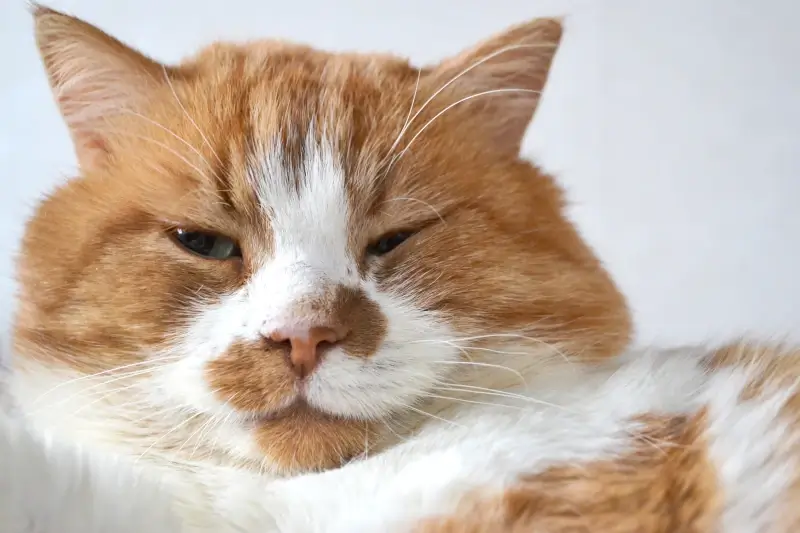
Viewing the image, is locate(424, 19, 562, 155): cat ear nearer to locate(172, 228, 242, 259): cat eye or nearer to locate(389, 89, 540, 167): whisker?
locate(389, 89, 540, 167): whisker

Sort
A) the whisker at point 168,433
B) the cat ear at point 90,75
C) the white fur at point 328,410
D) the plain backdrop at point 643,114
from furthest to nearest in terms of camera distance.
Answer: the plain backdrop at point 643,114, the cat ear at point 90,75, the whisker at point 168,433, the white fur at point 328,410

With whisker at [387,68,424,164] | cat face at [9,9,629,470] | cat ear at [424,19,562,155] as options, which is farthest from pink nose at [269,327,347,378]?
cat ear at [424,19,562,155]

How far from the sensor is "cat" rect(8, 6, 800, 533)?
61 cm

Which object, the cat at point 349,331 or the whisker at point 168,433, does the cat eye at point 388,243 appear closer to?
the cat at point 349,331

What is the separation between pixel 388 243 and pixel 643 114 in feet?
1.65

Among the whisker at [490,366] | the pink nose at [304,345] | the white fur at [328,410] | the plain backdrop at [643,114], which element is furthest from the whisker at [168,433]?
the plain backdrop at [643,114]

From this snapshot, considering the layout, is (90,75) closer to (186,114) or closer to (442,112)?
(186,114)

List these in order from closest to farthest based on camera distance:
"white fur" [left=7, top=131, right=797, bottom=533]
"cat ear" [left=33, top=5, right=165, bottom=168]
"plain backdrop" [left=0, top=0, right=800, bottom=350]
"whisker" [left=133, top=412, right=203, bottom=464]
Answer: "white fur" [left=7, top=131, right=797, bottom=533], "whisker" [left=133, top=412, right=203, bottom=464], "cat ear" [left=33, top=5, right=165, bottom=168], "plain backdrop" [left=0, top=0, right=800, bottom=350]

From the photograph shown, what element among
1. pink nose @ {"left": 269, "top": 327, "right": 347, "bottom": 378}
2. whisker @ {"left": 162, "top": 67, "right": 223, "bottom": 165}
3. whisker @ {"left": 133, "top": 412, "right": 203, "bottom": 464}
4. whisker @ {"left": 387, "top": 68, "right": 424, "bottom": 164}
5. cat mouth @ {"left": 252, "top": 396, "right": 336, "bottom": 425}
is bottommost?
whisker @ {"left": 133, "top": 412, "right": 203, "bottom": 464}

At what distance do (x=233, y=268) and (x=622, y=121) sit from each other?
0.63 metres

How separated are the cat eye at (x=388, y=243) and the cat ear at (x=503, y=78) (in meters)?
0.17

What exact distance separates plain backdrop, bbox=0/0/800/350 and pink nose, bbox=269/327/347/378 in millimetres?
441

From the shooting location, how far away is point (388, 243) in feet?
2.58

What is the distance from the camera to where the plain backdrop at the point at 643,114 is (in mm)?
994
